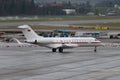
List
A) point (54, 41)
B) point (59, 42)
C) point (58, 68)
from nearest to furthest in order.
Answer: point (58, 68) < point (54, 41) < point (59, 42)

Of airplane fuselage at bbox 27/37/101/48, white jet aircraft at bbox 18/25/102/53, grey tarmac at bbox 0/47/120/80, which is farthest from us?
white jet aircraft at bbox 18/25/102/53

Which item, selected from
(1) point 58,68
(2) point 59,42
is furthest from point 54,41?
(1) point 58,68

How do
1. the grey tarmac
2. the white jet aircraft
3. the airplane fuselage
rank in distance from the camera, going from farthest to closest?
the white jet aircraft → the airplane fuselage → the grey tarmac

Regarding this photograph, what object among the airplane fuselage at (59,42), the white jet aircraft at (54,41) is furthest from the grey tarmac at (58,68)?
the white jet aircraft at (54,41)

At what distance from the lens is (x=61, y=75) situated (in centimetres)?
4850

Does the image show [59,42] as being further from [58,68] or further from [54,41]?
[58,68]

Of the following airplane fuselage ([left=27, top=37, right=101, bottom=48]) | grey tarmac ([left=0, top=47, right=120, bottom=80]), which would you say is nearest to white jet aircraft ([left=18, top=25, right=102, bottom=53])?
airplane fuselage ([left=27, top=37, right=101, bottom=48])

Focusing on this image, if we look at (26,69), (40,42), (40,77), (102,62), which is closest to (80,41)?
(40,42)

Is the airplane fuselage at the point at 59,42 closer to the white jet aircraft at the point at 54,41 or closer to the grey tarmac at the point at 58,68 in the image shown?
the white jet aircraft at the point at 54,41

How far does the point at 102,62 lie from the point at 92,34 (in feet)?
211

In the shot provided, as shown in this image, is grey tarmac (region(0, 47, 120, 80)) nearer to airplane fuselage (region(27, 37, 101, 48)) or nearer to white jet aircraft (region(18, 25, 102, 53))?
airplane fuselage (region(27, 37, 101, 48))

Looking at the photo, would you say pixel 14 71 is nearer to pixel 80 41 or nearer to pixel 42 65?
pixel 42 65

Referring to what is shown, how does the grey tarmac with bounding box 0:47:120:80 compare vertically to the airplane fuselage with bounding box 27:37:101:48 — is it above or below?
below

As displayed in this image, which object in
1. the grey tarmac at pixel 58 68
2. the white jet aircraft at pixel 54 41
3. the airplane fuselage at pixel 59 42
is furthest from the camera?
the white jet aircraft at pixel 54 41
